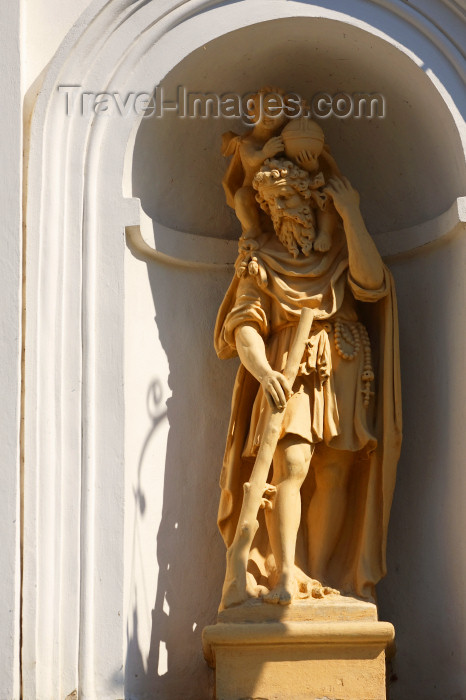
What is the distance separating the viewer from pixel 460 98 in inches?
249

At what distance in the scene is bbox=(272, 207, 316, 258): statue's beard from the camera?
6340 mm

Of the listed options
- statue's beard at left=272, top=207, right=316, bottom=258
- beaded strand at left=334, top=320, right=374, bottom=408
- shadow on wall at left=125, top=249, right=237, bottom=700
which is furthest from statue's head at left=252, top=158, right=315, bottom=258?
shadow on wall at left=125, top=249, right=237, bottom=700

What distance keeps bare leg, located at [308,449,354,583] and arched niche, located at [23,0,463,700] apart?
410 mm

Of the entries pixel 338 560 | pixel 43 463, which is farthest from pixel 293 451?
pixel 43 463

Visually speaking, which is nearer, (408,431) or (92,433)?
(92,433)

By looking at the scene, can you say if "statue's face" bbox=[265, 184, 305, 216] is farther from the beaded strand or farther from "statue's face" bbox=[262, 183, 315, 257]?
the beaded strand

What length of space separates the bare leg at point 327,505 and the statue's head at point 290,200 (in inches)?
29.2

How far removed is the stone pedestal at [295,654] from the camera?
5797mm

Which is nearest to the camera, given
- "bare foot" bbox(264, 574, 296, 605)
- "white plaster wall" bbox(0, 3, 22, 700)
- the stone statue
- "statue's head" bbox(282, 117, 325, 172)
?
"white plaster wall" bbox(0, 3, 22, 700)

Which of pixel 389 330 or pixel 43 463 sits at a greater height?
pixel 389 330

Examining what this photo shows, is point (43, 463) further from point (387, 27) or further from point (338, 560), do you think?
point (387, 27)

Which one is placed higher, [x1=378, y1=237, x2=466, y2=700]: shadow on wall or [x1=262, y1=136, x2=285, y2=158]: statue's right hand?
[x1=262, y1=136, x2=285, y2=158]: statue's right hand

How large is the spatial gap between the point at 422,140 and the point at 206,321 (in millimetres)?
1027

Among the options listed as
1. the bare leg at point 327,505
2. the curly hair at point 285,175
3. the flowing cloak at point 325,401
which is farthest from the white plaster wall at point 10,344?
the bare leg at point 327,505
